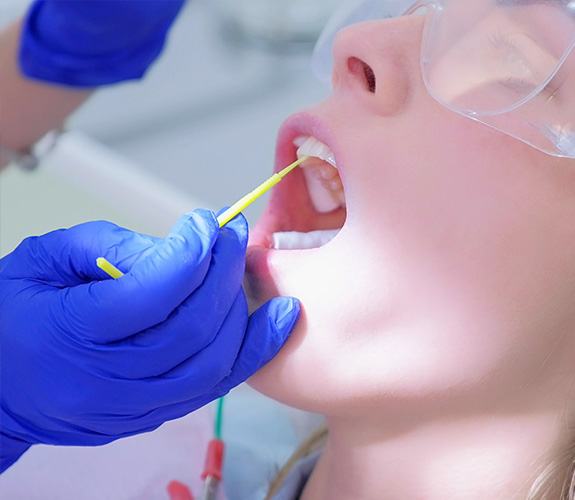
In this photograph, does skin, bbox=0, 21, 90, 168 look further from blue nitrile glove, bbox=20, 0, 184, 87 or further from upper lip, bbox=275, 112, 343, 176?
upper lip, bbox=275, 112, 343, 176

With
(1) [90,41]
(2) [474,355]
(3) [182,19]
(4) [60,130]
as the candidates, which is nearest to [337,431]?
(2) [474,355]

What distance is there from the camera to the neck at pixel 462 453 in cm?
112

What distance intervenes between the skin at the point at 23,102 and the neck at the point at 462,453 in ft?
2.75

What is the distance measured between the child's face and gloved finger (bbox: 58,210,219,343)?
0.47ft

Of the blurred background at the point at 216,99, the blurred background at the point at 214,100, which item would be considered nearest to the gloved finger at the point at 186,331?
the blurred background at the point at 214,100

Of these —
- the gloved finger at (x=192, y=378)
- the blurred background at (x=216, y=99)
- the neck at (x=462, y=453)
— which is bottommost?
the blurred background at (x=216, y=99)

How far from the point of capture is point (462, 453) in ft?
3.68

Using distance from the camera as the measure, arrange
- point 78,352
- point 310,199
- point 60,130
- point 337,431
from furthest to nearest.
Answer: point 60,130 < point 310,199 < point 337,431 < point 78,352

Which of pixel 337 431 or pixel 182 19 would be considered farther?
pixel 182 19

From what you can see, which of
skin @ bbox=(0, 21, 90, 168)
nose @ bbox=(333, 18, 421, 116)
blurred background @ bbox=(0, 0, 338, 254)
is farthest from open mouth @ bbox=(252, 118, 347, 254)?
blurred background @ bbox=(0, 0, 338, 254)

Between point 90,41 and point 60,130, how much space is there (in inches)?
11.8

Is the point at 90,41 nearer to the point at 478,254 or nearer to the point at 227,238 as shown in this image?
the point at 227,238

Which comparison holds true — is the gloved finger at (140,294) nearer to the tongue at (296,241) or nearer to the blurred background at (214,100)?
the tongue at (296,241)

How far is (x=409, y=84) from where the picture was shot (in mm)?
1051
